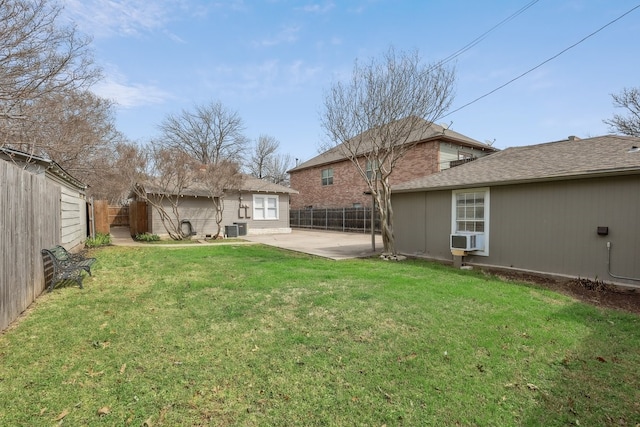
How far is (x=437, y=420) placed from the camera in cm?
231

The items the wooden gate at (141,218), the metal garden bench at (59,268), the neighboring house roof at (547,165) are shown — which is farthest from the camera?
the wooden gate at (141,218)

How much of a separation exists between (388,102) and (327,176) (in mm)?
16072

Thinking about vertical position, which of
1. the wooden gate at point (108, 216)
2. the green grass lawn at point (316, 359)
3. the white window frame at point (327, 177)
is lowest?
the green grass lawn at point (316, 359)

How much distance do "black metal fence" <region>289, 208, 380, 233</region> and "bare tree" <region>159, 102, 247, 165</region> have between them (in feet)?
46.7

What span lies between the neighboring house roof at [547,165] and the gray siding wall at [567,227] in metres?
0.34

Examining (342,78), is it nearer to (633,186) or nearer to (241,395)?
(633,186)

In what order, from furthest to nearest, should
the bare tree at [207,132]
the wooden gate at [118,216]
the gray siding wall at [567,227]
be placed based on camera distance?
the bare tree at [207,132] → the wooden gate at [118,216] → the gray siding wall at [567,227]

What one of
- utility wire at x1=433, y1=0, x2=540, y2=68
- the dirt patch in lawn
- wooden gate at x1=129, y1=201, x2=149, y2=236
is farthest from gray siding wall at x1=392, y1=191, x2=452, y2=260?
wooden gate at x1=129, y1=201, x2=149, y2=236

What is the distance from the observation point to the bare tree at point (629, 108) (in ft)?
66.0

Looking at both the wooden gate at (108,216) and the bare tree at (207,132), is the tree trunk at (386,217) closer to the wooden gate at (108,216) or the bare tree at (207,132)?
the wooden gate at (108,216)

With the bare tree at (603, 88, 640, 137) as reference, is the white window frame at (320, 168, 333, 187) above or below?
below

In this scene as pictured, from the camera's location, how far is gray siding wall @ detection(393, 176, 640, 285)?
614cm

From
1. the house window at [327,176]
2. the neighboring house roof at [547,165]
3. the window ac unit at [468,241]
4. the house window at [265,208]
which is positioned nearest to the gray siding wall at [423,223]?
the neighboring house roof at [547,165]

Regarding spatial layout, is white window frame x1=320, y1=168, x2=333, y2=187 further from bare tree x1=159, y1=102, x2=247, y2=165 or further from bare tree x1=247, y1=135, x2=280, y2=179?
bare tree x1=247, y1=135, x2=280, y2=179
